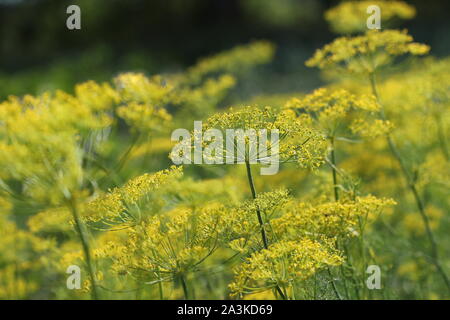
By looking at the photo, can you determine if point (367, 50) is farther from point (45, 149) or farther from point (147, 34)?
point (147, 34)

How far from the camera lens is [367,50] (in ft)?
9.64

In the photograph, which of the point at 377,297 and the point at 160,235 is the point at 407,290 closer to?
the point at 377,297

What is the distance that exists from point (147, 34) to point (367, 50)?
16140mm

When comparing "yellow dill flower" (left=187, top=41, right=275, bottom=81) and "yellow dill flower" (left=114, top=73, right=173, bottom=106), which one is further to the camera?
"yellow dill flower" (left=187, top=41, right=275, bottom=81)

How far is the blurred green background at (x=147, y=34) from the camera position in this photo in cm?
1414

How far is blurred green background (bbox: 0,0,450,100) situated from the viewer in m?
14.1

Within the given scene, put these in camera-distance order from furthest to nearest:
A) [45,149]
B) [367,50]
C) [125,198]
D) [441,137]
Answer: [441,137] → [367,50] → [125,198] → [45,149]

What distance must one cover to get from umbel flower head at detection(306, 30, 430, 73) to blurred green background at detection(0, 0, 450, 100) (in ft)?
32.0

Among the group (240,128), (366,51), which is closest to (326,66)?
(366,51)

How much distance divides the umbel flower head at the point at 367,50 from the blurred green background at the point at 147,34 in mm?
9747

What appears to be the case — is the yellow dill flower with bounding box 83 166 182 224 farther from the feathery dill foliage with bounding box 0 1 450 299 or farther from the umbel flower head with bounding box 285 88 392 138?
the umbel flower head with bounding box 285 88 392 138

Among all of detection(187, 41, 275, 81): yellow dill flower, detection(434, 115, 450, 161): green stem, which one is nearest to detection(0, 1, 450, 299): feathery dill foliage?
detection(434, 115, 450, 161): green stem

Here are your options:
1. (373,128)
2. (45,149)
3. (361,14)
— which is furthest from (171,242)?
(361,14)

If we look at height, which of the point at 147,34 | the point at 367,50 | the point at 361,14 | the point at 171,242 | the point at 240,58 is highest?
the point at 147,34
